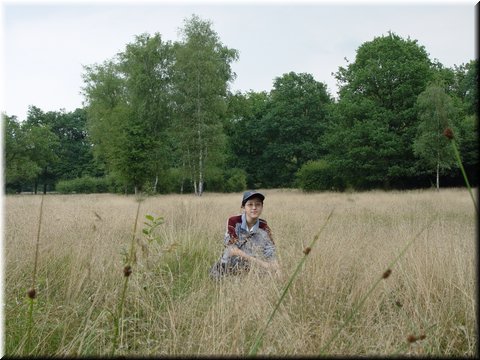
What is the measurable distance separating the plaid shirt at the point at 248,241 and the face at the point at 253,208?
9 cm

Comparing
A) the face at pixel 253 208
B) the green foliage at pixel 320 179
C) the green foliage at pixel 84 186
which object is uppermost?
the green foliage at pixel 320 179

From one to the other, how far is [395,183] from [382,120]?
4582mm

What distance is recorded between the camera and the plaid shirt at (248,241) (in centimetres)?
356

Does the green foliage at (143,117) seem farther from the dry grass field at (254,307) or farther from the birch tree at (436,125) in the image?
the dry grass field at (254,307)

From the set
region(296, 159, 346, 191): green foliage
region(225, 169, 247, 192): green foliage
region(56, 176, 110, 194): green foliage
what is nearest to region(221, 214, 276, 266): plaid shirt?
region(296, 159, 346, 191): green foliage

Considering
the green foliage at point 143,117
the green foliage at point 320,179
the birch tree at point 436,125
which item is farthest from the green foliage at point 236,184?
the birch tree at point 436,125

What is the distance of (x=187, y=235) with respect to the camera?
5.25 metres

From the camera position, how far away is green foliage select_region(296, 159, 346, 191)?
2809 cm

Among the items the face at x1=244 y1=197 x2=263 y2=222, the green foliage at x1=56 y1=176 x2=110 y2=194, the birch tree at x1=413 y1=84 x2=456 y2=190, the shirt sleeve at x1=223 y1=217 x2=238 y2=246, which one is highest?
the birch tree at x1=413 y1=84 x2=456 y2=190

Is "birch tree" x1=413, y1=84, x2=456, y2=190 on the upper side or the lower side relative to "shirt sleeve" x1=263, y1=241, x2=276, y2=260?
upper

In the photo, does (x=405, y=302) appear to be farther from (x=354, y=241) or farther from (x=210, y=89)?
(x=210, y=89)

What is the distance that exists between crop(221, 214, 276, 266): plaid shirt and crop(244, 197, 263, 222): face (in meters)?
0.09

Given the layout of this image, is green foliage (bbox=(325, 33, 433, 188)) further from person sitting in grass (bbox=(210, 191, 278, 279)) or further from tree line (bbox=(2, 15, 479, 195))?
person sitting in grass (bbox=(210, 191, 278, 279))

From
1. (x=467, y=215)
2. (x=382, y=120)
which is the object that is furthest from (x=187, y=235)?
(x=382, y=120)
